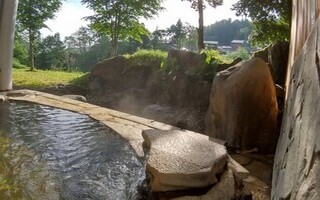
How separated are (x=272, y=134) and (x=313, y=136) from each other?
314 centimetres

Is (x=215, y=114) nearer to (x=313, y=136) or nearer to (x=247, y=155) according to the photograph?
(x=247, y=155)

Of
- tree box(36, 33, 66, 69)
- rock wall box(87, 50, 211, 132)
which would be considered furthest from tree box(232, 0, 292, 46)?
tree box(36, 33, 66, 69)

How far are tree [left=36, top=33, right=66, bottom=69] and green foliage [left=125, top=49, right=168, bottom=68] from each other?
19.6m

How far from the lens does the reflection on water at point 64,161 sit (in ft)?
7.74

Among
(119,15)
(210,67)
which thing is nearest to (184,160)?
(210,67)

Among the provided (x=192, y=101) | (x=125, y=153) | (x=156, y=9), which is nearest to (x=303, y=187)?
(x=125, y=153)

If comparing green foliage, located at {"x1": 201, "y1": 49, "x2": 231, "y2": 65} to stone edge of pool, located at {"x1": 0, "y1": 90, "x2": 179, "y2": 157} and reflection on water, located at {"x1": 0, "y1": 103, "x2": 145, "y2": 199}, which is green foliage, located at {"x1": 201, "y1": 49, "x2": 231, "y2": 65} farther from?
reflection on water, located at {"x1": 0, "y1": 103, "x2": 145, "y2": 199}

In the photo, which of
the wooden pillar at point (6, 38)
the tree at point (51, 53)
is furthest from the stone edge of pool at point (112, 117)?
the tree at point (51, 53)

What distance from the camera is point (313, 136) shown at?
4.58ft

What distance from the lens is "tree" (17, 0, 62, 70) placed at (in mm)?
16812

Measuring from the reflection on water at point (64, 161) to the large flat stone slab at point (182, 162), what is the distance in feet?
1.17

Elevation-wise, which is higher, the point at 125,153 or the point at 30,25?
the point at 30,25

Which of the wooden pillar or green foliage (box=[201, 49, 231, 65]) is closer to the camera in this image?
the wooden pillar

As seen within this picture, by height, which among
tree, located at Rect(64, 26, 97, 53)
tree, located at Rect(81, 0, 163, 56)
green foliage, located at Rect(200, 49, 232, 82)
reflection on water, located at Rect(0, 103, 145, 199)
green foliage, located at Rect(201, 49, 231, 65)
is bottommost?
reflection on water, located at Rect(0, 103, 145, 199)
